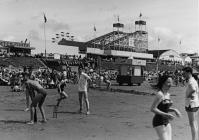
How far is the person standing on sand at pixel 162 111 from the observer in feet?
17.6

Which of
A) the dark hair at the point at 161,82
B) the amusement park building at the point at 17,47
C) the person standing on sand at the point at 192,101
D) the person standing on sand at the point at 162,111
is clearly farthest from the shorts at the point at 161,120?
the amusement park building at the point at 17,47

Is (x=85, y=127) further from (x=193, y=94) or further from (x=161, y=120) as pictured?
(x=161, y=120)

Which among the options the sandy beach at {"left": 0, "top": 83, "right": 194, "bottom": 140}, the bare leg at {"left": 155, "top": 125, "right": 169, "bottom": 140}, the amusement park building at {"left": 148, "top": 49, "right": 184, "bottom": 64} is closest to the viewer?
the bare leg at {"left": 155, "top": 125, "right": 169, "bottom": 140}

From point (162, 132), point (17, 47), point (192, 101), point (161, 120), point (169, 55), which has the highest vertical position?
point (169, 55)

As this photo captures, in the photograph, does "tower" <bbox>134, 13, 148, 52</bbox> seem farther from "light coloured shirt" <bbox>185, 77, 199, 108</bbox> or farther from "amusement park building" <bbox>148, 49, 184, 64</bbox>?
"light coloured shirt" <bbox>185, 77, 199, 108</bbox>

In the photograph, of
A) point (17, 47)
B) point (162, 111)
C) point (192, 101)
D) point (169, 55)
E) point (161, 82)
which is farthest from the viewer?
point (169, 55)

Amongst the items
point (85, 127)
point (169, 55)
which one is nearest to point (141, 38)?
point (169, 55)

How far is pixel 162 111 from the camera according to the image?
5.48 metres

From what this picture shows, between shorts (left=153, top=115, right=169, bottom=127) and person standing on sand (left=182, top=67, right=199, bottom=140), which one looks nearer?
shorts (left=153, top=115, right=169, bottom=127)

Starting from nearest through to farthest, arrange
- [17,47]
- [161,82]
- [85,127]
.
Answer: [161,82] < [85,127] < [17,47]

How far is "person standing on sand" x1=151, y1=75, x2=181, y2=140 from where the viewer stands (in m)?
5.36

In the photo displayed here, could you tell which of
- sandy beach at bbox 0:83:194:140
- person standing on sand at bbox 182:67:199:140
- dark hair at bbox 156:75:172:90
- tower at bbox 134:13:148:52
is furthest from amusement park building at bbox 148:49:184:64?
dark hair at bbox 156:75:172:90

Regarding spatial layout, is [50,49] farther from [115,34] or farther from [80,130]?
[80,130]

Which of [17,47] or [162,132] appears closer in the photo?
[162,132]
